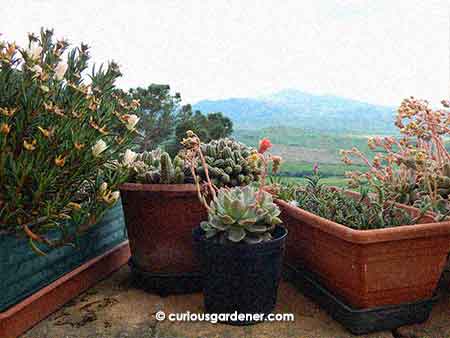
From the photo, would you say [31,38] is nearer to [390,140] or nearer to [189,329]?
[189,329]

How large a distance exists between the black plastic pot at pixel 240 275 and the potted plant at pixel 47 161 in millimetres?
499

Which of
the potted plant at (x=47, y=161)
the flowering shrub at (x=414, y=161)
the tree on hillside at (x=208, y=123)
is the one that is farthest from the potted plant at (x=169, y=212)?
the tree on hillside at (x=208, y=123)

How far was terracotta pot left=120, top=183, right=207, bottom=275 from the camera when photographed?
2311 mm

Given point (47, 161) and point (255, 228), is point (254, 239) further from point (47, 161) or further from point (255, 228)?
point (47, 161)

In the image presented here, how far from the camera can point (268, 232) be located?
2092 mm

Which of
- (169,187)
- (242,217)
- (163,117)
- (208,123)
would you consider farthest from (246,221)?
(163,117)

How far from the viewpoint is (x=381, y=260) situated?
1913 mm

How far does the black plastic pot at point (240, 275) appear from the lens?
6.38 feet

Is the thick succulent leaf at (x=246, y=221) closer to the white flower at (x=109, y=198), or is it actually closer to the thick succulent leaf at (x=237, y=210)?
the thick succulent leaf at (x=237, y=210)

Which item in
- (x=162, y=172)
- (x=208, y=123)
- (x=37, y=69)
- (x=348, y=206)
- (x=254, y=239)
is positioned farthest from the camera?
(x=208, y=123)

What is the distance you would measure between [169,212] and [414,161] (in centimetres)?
128

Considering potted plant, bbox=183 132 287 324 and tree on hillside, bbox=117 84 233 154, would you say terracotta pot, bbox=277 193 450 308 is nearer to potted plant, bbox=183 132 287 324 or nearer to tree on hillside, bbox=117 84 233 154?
potted plant, bbox=183 132 287 324

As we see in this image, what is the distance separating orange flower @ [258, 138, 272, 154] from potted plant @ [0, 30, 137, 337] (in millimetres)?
590

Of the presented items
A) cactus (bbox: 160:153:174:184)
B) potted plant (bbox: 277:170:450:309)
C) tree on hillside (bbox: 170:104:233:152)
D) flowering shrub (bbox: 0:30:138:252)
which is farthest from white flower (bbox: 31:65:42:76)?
tree on hillside (bbox: 170:104:233:152)
